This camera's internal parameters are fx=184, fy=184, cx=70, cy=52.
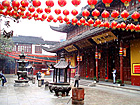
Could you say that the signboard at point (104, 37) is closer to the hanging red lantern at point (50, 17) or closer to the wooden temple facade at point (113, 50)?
the wooden temple facade at point (113, 50)

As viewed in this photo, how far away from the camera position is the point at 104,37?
1712 cm

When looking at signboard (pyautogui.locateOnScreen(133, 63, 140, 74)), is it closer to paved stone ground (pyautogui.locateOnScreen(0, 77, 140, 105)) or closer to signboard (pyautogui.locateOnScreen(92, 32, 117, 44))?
signboard (pyautogui.locateOnScreen(92, 32, 117, 44))

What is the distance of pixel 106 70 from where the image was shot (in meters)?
20.1

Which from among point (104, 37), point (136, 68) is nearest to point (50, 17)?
point (104, 37)

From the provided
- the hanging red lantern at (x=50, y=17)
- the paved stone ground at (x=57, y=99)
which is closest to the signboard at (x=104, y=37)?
the paved stone ground at (x=57, y=99)

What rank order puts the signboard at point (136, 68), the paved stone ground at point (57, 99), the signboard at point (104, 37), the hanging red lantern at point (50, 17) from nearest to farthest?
1. the paved stone ground at point (57, 99)
2. the hanging red lantern at point (50, 17)
3. the signboard at point (136, 68)
4. the signboard at point (104, 37)

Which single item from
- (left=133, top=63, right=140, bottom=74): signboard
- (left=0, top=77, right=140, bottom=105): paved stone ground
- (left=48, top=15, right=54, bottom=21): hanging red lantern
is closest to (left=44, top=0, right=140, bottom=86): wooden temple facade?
(left=133, top=63, right=140, bottom=74): signboard

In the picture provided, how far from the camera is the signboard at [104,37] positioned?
15984 mm

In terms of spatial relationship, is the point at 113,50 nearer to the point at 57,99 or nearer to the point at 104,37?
the point at 104,37

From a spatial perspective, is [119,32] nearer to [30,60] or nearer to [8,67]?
[30,60]

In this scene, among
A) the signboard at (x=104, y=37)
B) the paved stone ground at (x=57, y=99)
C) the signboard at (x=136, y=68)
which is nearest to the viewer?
the paved stone ground at (x=57, y=99)

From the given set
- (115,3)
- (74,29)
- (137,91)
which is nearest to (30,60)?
(74,29)

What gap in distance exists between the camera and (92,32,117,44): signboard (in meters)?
16.0

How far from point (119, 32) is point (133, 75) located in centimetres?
389
